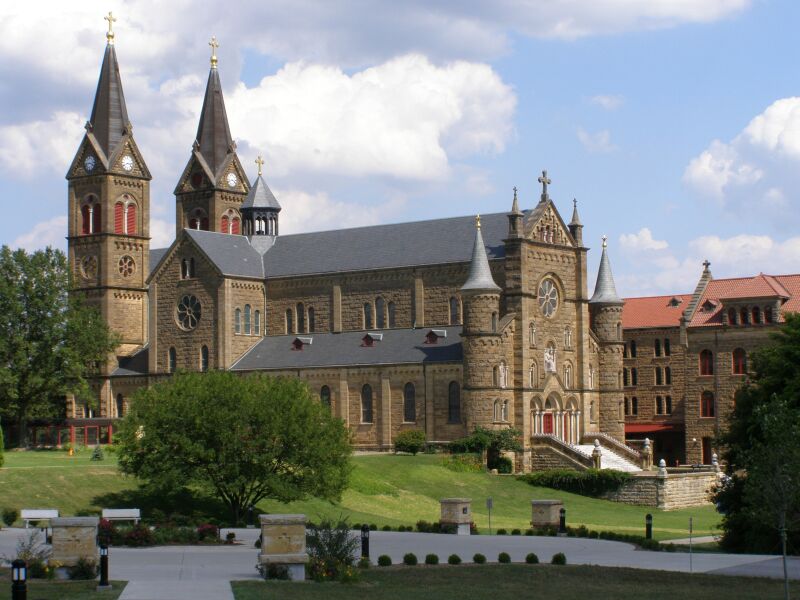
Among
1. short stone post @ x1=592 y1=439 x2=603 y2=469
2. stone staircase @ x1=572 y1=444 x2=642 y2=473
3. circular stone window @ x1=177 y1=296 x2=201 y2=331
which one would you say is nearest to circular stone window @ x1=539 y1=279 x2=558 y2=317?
stone staircase @ x1=572 y1=444 x2=642 y2=473

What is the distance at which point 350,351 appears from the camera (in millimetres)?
91812

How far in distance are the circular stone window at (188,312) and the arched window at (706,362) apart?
33.9m

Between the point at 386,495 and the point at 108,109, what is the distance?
1745 inches

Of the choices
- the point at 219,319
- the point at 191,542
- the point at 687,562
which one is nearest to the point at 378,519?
the point at 191,542

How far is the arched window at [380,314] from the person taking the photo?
93625 millimetres

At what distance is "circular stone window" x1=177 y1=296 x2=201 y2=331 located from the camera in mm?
97000

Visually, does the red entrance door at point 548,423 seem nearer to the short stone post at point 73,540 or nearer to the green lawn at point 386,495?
the green lawn at point 386,495

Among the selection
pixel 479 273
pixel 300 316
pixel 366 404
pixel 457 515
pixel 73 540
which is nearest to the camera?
pixel 73 540

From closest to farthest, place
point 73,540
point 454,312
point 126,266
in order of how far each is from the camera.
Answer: point 73,540 < point 454,312 < point 126,266

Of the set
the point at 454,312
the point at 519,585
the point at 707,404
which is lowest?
the point at 519,585

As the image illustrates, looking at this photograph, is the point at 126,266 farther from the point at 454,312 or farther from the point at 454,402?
the point at 454,402

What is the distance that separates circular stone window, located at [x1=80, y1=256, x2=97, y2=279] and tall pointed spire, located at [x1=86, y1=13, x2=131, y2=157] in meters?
7.50

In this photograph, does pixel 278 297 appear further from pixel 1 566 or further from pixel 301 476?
pixel 1 566

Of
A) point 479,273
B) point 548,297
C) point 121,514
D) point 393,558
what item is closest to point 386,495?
point 479,273
